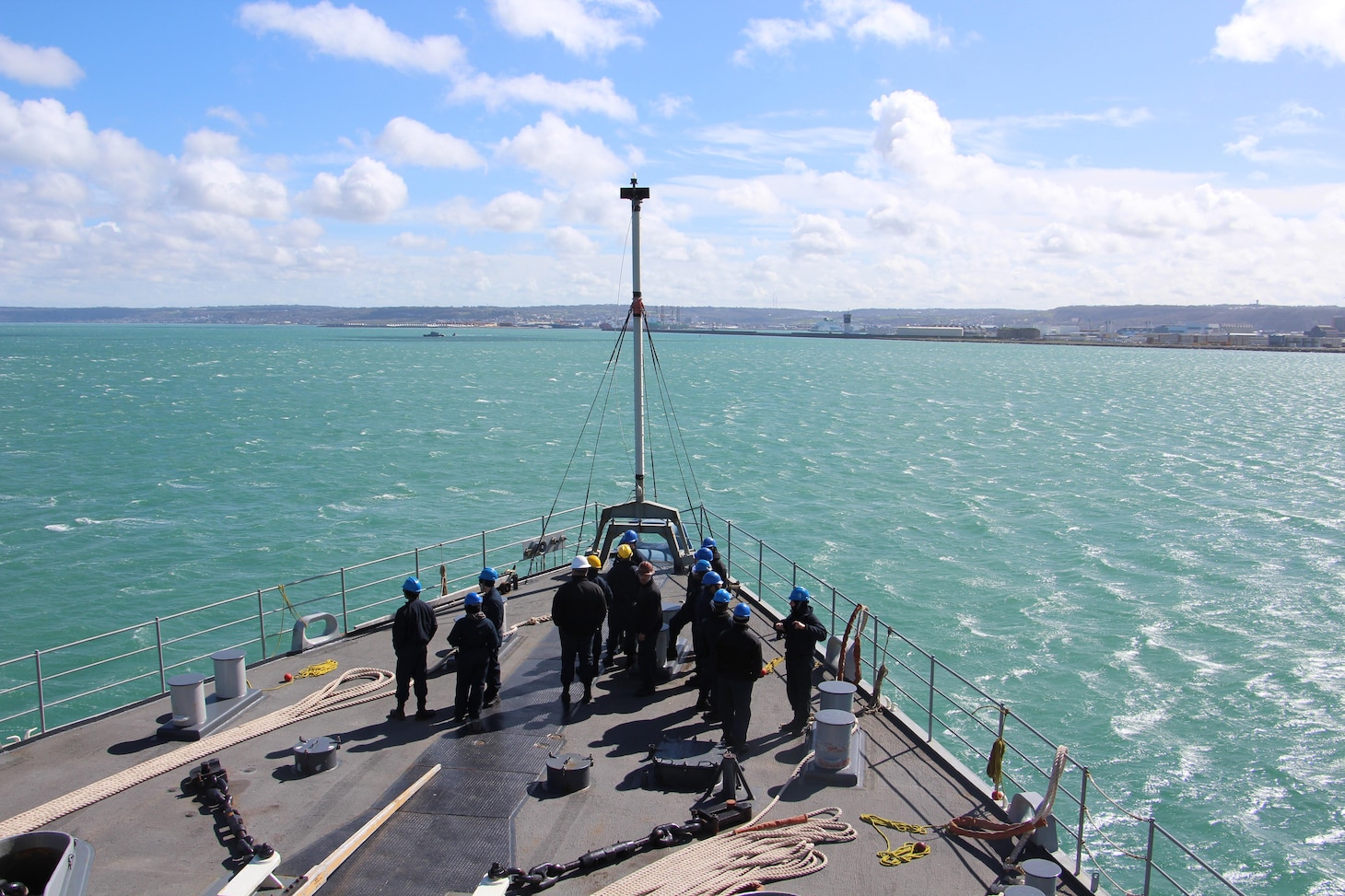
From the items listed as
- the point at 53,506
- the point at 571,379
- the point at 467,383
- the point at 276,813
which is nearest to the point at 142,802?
the point at 276,813

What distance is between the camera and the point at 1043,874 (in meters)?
6.45

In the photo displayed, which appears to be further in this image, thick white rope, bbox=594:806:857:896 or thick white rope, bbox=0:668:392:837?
thick white rope, bbox=0:668:392:837

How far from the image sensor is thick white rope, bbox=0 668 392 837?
25.1 ft

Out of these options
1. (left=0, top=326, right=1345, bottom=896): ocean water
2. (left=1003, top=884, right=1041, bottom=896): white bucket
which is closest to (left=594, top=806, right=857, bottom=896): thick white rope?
(left=1003, top=884, right=1041, bottom=896): white bucket

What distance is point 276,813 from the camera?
305 inches

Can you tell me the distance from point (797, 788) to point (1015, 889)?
8.39 feet

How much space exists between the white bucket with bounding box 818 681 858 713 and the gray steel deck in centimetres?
51

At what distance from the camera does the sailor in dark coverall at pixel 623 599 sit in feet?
34.1

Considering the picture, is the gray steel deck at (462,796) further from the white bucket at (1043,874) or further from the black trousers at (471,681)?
the white bucket at (1043,874)

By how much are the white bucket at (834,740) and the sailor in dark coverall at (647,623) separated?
7.34 feet

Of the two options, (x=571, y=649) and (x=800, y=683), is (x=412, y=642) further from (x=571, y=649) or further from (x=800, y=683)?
(x=800, y=683)

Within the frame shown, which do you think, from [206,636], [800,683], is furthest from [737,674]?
[206,636]

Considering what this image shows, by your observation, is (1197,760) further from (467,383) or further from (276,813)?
(467,383)

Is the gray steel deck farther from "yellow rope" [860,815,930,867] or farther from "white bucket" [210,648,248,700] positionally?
"white bucket" [210,648,248,700]
